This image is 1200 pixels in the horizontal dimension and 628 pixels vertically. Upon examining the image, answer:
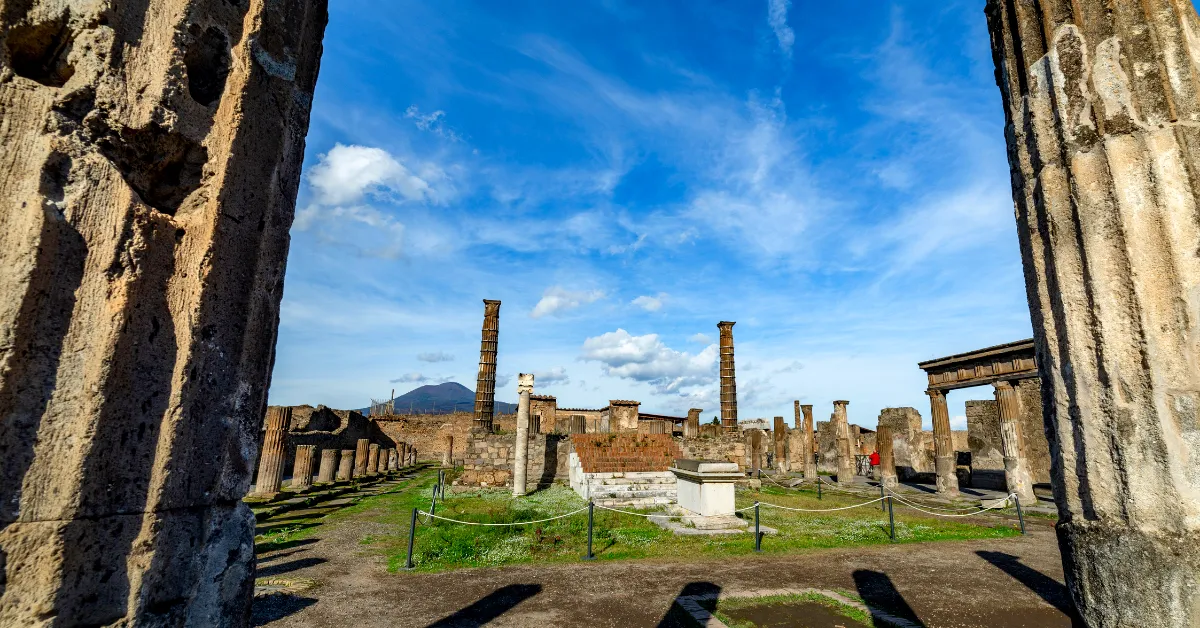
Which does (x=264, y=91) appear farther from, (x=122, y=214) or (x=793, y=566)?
(x=793, y=566)

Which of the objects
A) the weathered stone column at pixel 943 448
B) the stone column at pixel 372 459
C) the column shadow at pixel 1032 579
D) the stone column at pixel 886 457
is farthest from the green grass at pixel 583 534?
the stone column at pixel 372 459

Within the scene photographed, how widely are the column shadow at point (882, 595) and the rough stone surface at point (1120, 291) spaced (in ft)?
11.7

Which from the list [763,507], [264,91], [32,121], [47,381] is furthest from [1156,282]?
[763,507]

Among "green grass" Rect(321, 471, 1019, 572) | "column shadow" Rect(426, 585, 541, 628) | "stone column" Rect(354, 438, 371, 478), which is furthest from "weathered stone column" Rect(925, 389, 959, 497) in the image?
"stone column" Rect(354, 438, 371, 478)

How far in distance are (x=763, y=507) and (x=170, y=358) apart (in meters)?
12.1

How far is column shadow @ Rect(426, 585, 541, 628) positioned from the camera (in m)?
4.77

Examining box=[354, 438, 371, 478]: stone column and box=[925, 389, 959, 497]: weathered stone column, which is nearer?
box=[925, 389, 959, 497]: weathered stone column

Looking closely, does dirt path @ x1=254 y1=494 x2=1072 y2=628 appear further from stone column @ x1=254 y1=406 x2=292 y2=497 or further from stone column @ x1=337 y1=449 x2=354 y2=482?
stone column @ x1=337 y1=449 x2=354 y2=482

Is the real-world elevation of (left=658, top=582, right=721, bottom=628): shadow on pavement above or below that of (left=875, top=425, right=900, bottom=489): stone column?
below

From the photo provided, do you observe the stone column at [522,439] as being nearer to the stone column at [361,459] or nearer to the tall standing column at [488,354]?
the tall standing column at [488,354]

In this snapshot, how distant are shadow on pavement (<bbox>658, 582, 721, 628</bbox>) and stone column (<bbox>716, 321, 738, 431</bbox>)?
14.8 m

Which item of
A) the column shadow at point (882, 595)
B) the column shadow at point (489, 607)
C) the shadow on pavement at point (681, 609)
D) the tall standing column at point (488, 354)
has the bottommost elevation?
the column shadow at point (489, 607)

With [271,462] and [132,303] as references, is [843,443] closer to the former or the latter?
[271,462]

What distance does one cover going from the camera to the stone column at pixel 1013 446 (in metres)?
13.3
